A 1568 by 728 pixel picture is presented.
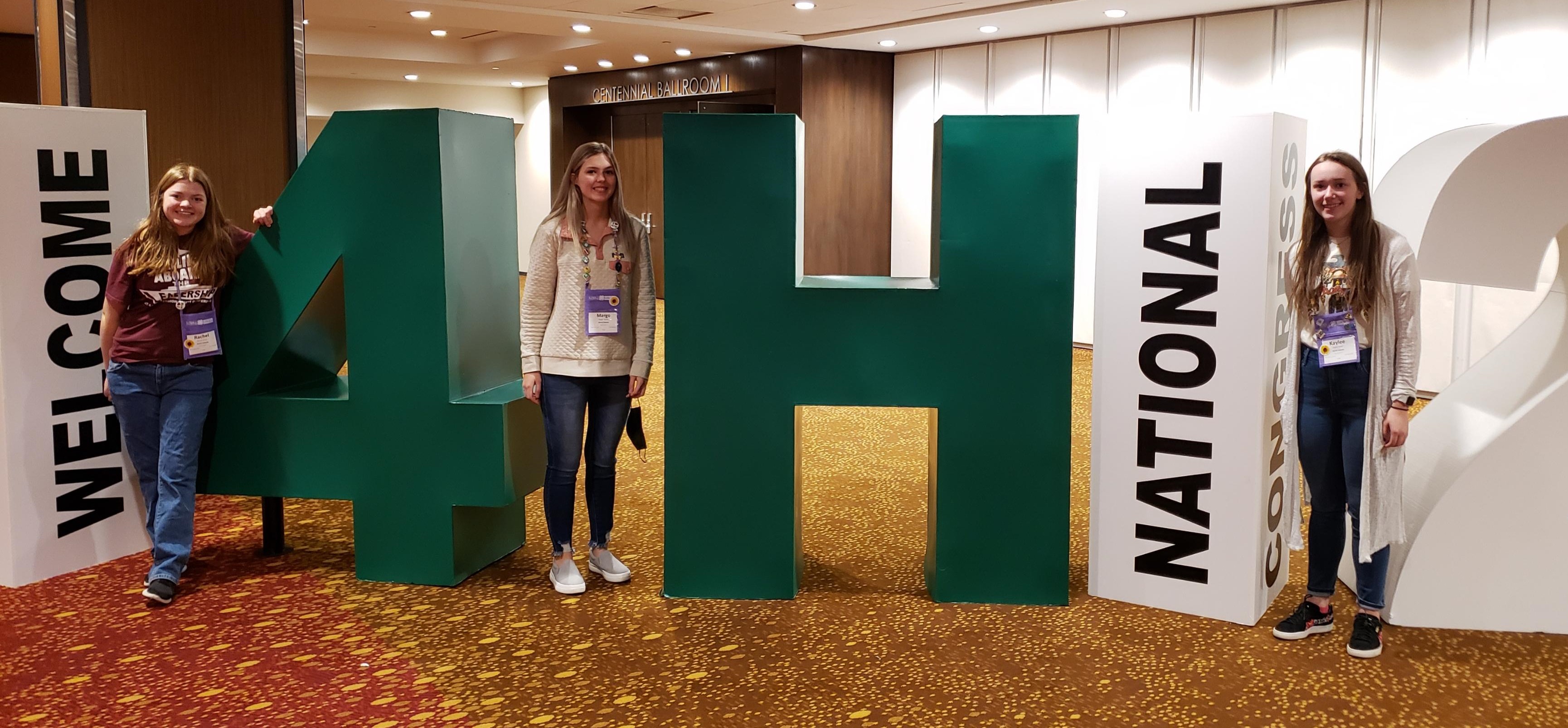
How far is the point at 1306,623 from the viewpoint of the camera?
3.22m

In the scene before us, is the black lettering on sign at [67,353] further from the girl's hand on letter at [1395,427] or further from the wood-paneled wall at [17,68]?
the wood-paneled wall at [17,68]

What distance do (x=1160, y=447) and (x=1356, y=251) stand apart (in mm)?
802

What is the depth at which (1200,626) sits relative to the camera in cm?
331

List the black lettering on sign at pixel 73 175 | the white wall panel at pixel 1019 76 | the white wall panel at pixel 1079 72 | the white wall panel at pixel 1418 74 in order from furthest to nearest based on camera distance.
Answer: the white wall panel at pixel 1019 76 < the white wall panel at pixel 1079 72 < the white wall panel at pixel 1418 74 < the black lettering on sign at pixel 73 175

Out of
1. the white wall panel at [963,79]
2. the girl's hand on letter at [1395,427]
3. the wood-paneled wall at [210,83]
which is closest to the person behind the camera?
the girl's hand on letter at [1395,427]

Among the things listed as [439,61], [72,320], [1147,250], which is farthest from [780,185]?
[439,61]

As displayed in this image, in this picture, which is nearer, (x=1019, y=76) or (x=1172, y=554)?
(x=1172, y=554)

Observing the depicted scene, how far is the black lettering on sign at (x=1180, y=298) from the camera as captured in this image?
328cm

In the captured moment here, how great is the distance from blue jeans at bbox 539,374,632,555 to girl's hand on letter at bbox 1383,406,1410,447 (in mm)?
2222

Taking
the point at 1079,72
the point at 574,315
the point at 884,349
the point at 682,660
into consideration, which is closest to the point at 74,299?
the point at 574,315

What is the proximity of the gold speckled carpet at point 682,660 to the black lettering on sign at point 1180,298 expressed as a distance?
818 millimetres

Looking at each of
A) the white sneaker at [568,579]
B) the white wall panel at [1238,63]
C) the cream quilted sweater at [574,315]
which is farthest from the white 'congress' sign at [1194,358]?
the white wall panel at [1238,63]

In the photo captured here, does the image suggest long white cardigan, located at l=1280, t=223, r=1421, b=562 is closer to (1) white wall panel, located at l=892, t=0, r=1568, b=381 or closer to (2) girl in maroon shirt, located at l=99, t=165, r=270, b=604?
(1) white wall panel, located at l=892, t=0, r=1568, b=381

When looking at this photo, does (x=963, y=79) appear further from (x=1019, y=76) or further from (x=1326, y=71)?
(x=1326, y=71)
